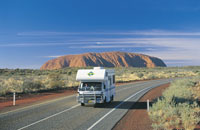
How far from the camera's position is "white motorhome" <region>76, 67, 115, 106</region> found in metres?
15.9

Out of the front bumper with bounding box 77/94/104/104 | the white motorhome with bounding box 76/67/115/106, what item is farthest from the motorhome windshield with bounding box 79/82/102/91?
the front bumper with bounding box 77/94/104/104

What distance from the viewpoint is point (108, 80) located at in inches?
694

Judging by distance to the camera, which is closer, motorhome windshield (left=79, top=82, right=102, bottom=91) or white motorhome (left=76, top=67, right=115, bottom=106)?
white motorhome (left=76, top=67, right=115, bottom=106)

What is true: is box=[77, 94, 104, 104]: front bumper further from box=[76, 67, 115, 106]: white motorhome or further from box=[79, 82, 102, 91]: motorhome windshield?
box=[79, 82, 102, 91]: motorhome windshield

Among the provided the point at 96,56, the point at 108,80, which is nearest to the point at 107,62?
the point at 96,56

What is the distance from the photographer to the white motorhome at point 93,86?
15.9m

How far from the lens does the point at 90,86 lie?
16734 mm

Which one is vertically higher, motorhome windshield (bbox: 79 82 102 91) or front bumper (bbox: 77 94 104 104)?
motorhome windshield (bbox: 79 82 102 91)

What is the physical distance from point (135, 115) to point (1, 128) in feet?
22.6

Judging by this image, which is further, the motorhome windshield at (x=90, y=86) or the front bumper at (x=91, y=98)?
the motorhome windshield at (x=90, y=86)

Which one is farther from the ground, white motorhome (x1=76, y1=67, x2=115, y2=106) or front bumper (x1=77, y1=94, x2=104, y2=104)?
white motorhome (x1=76, y1=67, x2=115, y2=106)

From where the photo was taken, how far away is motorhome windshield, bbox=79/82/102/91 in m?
16.2

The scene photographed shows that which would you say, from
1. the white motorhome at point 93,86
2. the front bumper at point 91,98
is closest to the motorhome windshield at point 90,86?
the white motorhome at point 93,86

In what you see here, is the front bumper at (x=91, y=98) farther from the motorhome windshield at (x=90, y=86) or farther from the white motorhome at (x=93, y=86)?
the motorhome windshield at (x=90, y=86)
